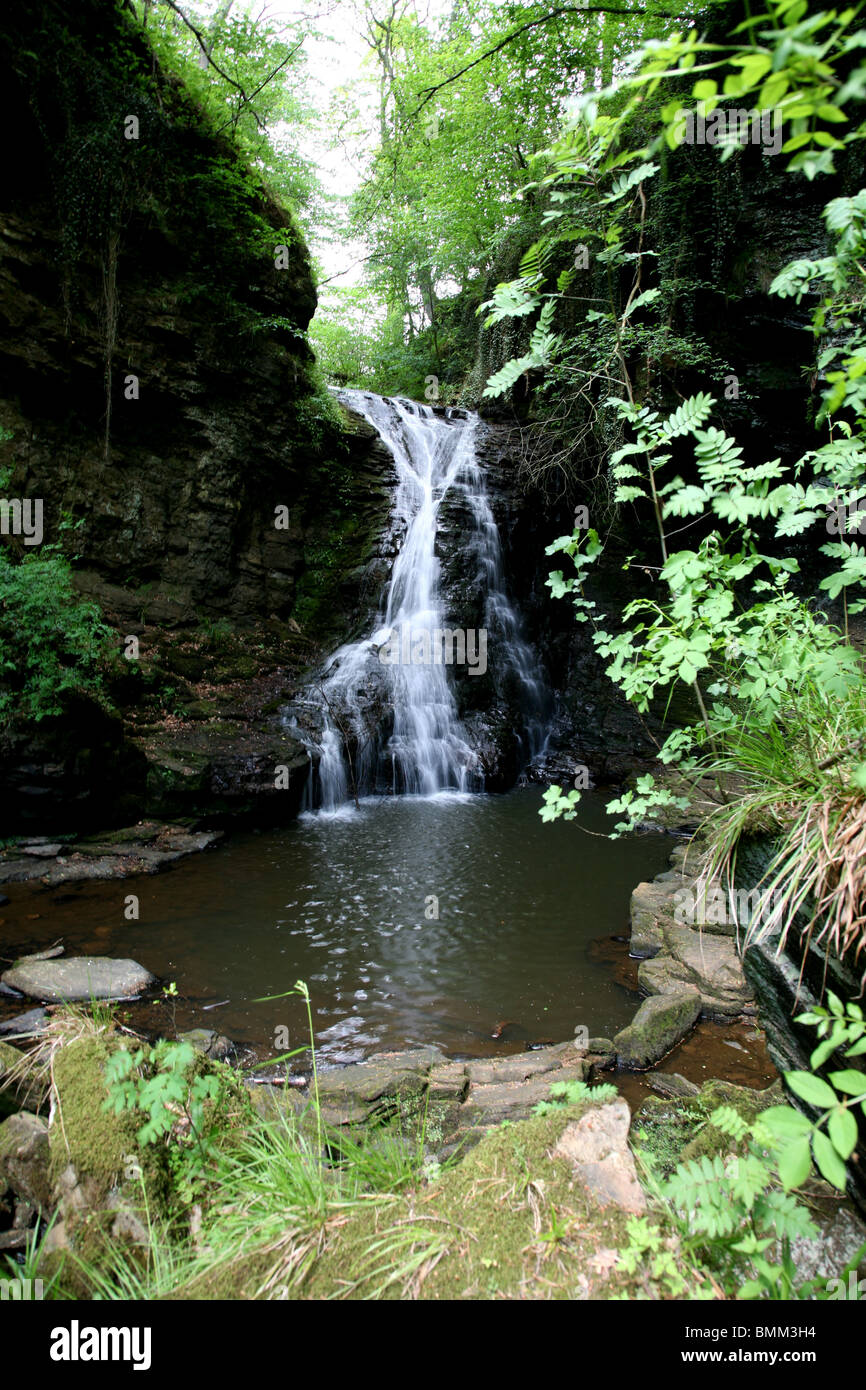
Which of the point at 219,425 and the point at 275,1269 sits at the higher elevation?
the point at 219,425

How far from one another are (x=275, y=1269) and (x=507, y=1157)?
630 mm

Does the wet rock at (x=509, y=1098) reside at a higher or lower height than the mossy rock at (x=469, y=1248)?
lower

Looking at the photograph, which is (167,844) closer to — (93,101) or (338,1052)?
(338,1052)

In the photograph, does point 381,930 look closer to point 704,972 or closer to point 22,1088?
point 704,972

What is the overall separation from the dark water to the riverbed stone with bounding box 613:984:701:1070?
0.99ft

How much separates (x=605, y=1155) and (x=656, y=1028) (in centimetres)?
261

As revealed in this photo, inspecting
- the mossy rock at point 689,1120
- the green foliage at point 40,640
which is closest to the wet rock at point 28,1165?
the mossy rock at point 689,1120

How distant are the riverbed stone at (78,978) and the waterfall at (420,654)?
15.9 ft

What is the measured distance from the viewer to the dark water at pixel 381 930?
4.49 m

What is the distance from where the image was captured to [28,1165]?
6.75 ft

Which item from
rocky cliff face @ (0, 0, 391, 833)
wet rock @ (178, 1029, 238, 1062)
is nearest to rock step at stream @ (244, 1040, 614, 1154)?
wet rock @ (178, 1029, 238, 1062)

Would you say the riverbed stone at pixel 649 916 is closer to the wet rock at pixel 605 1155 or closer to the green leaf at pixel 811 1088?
the wet rock at pixel 605 1155

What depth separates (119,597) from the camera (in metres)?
10.1

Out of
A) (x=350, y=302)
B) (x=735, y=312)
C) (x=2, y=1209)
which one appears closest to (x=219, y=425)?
(x=735, y=312)
